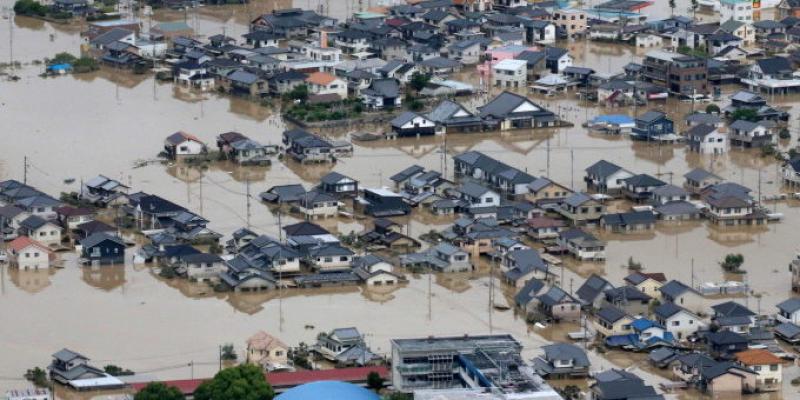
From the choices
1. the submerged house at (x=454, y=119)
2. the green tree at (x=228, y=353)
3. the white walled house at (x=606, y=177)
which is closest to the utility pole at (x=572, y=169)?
the white walled house at (x=606, y=177)

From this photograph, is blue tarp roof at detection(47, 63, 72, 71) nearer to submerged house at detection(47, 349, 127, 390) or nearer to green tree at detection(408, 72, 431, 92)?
green tree at detection(408, 72, 431, 92)

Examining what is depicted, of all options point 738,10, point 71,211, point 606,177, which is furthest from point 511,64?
point 71,211

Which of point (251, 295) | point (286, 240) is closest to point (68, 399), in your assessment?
point (251, 295)

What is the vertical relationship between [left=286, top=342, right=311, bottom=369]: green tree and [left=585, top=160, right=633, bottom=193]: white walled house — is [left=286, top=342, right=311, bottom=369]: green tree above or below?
below

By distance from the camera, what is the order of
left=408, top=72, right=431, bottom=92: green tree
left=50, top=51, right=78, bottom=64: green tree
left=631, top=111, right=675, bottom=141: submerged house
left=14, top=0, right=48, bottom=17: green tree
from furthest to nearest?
left=14, top=0, right=48, bottom=17: green tree
left=50, top=51, right=78, bottom=64: green tree
left=408, top=72, right=431, bottom=92: green tree
left=631, top=111, right=675, bottom=141: submerged house

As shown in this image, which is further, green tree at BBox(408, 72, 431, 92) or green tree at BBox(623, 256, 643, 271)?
green tree at BBox(408, 72, 431, 92)

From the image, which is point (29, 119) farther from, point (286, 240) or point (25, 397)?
point (25, 397)

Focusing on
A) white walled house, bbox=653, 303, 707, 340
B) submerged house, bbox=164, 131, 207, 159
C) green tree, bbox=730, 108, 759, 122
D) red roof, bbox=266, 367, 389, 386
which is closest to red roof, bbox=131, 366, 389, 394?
red roof, bbox=266, 367, 389, 386
